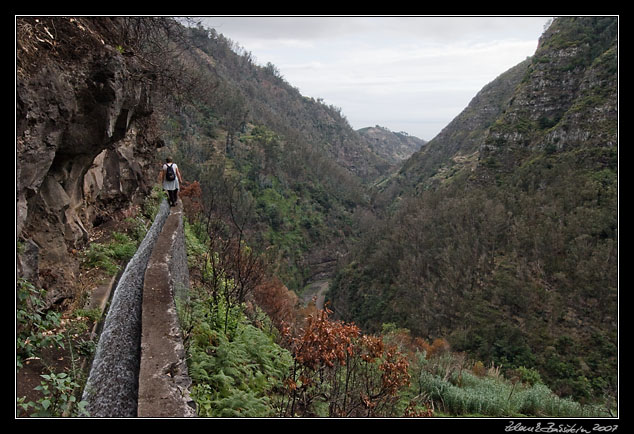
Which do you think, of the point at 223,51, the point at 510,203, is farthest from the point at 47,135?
the point at 223,51

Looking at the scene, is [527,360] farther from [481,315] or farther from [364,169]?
[364,169]

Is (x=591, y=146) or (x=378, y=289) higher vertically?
(x=591, y=146)

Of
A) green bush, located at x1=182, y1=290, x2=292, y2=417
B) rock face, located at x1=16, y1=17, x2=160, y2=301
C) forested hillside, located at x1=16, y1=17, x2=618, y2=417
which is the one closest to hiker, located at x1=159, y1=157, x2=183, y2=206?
forested hillside, located at x1=16, y1=17, x2=618, y2=417

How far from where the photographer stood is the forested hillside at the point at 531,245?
34.3 meters

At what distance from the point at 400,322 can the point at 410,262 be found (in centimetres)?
1015

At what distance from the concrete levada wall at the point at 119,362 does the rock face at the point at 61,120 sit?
3.45ft

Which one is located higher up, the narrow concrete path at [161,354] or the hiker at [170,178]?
the hiker at [170,178]

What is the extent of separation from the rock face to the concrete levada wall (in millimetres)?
1051

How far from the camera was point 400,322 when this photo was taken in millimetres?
42625

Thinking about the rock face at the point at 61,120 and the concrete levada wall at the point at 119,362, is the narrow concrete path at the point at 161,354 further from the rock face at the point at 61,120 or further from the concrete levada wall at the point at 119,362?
the rock face at the point at 61,120

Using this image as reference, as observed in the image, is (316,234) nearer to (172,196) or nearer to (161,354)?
(172,196)

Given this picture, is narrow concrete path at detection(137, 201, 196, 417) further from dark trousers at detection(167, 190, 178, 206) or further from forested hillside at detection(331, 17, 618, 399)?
forested hillside at detection(331, 17, 618, 399)

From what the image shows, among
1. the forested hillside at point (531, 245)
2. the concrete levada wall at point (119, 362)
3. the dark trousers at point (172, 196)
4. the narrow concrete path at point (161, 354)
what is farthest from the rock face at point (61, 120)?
the forested hillside at point (531, 245)

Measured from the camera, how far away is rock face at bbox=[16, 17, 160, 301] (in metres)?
4.27
